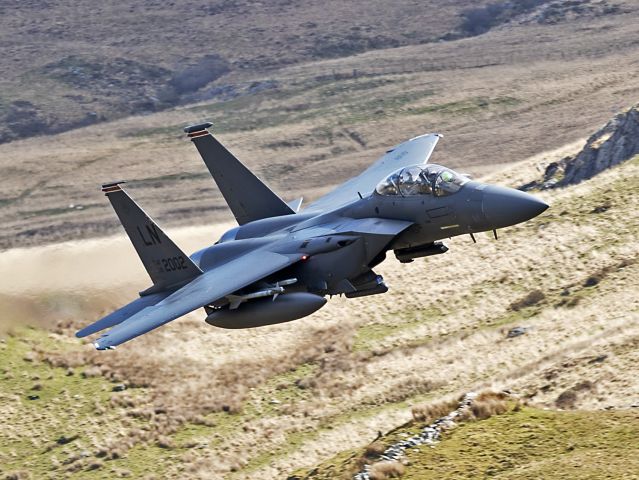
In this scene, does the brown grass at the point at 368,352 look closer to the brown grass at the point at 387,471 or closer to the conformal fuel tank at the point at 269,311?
the brown grass at the point at 387,471

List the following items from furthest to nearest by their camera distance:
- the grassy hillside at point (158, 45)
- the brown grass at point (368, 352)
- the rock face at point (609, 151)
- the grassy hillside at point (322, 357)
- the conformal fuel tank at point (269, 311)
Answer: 1. the grassy hillside at point (158, 45)
2. the rock face at point (609, 151)
3. the grassy hillside at point (322, 357)
4. the brown grass at point (368, 352)
5. the conformal fuel tank at point (269, 311)

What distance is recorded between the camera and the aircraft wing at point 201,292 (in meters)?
29.5

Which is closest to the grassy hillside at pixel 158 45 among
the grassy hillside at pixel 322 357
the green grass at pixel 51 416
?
the grassy hillside at pixel 322 357

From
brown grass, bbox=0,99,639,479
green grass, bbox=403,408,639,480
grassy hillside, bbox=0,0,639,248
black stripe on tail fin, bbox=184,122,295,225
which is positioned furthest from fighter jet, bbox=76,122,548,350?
grassy hillside, bbox=0,0,639,248

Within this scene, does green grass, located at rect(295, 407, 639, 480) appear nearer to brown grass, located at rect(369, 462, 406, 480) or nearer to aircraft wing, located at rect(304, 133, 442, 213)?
brown grass, located at rect(369, 462, 406, 480)

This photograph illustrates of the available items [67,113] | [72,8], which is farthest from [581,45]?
[72,8]

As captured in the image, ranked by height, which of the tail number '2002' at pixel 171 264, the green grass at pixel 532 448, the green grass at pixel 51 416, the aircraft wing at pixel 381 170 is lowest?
the green grass at pixel 51 416

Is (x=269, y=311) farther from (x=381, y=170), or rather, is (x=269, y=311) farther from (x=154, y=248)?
(x=381, y=170)

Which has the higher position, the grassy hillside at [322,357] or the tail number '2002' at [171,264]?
the tail number '2002' at [171,264]

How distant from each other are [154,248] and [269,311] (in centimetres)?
522

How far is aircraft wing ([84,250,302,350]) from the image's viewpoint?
2952 centimetres

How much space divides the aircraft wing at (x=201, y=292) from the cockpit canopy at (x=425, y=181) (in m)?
3.64

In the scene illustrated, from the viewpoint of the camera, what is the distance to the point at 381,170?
1592 inches

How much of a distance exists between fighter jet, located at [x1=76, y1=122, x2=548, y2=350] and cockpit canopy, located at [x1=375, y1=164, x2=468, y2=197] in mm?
30
